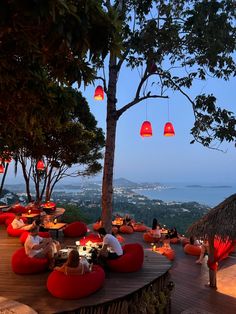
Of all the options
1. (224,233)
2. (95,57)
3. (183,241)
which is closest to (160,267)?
(224,233)

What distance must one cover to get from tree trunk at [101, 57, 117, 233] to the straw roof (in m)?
2.52

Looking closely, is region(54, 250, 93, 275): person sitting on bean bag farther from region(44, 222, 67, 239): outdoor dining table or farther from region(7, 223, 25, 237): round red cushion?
region(7, 223, 25, 237): round red cushion

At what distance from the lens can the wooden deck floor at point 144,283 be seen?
5402mm

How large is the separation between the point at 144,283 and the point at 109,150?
4.23 metres

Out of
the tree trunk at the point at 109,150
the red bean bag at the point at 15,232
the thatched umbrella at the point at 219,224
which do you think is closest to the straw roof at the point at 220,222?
the thatched umbrella at the point at 219,224

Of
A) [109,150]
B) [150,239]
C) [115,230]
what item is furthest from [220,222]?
[115,230]

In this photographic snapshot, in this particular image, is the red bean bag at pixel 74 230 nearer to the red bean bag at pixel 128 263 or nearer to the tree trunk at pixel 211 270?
the red bean bag at pixel 128 263

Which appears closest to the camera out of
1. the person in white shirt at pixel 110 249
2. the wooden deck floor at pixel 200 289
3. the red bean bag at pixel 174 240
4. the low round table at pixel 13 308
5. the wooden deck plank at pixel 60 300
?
the low round table at pixel 13 308

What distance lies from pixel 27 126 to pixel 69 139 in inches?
361

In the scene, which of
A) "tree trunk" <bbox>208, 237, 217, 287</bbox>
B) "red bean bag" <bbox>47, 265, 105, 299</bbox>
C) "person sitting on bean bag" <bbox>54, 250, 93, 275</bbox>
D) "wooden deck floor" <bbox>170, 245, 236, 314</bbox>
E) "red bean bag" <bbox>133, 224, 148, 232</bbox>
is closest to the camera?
"red bean bag" <bbox>47, 265, 105, 299</bbox>

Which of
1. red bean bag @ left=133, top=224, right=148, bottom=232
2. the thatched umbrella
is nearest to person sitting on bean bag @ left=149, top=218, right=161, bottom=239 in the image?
red bean bag @ left=133, top=224, right=148, bottom=232

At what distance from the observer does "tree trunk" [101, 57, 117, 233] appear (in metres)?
9.41

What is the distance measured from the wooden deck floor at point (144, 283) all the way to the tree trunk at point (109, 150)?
170cm

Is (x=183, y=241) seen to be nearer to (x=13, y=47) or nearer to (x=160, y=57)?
(x=160, y=57)
